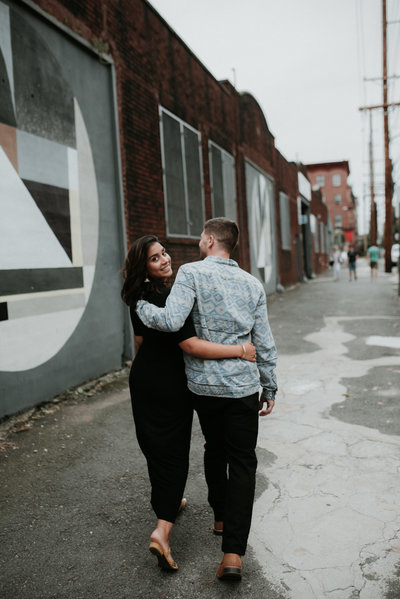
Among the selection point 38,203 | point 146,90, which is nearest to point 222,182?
point 146,90

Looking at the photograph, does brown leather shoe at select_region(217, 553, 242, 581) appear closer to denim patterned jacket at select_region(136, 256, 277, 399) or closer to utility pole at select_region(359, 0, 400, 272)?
denim patterned jacket at select_region(136, 256, 277, 399)

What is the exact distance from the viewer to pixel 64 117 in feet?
20.3

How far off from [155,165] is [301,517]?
6744 mm

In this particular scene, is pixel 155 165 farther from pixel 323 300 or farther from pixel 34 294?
pixel 323 300

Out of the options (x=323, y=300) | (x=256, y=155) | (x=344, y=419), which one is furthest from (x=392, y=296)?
(x=344, y=419)

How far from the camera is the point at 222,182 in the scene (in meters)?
12.8

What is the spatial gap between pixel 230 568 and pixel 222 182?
1124 cm

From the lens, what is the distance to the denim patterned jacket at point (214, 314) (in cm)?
250

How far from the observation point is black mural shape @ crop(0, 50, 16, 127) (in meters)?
5.17

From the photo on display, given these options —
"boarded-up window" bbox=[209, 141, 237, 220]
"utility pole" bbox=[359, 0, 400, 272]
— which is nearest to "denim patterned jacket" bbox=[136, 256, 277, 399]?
"boarded-up window" bbox=[209, 141, 237, 220]

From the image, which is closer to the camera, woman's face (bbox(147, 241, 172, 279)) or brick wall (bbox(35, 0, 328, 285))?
woman's face (bbox(147, 241, 172, 279))

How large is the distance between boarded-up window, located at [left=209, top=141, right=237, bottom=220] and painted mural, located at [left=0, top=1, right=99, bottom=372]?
19.1 feet

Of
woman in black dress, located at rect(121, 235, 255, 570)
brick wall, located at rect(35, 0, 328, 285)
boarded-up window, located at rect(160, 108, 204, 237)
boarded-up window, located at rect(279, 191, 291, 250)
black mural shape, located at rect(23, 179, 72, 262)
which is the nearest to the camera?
woman in black dress, located at rect(121, 235, 255, 570)

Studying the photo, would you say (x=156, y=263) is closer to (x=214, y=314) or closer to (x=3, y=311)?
(x=214, y=314)
